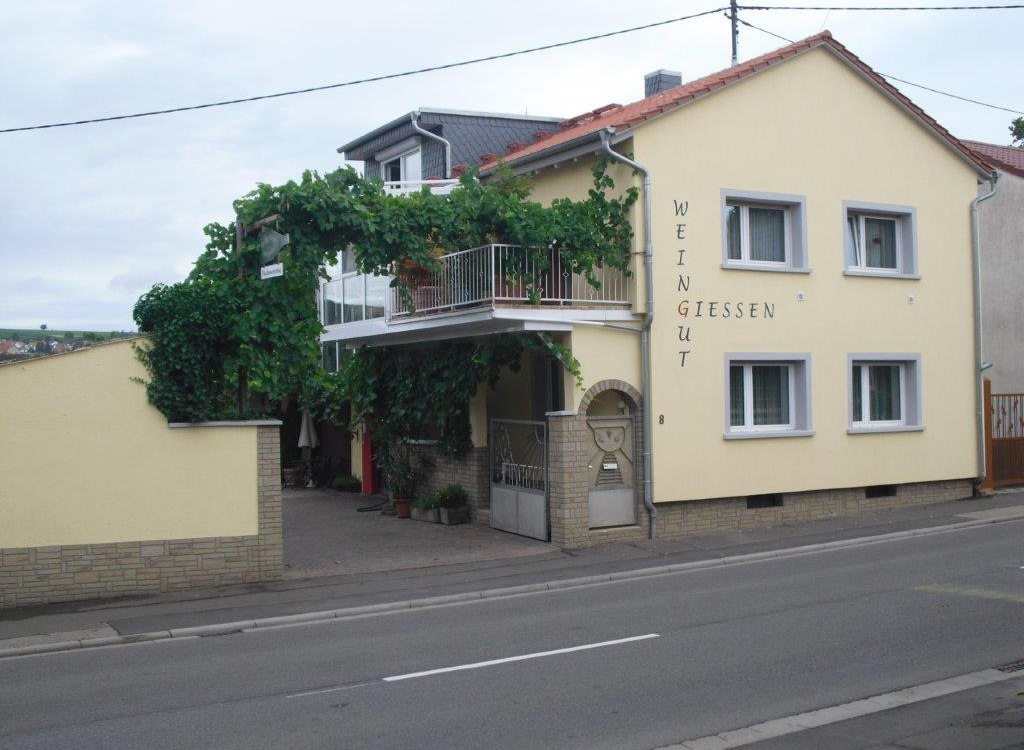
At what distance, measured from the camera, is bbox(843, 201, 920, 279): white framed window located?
63.6 ft

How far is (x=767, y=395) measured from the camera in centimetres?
1856

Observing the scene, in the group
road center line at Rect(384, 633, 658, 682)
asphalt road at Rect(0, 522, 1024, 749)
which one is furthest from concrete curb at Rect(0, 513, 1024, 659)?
road center line at Rect(384, 633, 658, 682)

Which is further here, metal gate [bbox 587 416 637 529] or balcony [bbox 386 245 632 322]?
metal gate [bbox 587 416 637 529]

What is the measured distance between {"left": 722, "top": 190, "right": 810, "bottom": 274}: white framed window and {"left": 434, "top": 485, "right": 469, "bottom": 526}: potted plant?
6.08 meters

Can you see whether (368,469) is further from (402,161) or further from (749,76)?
(749,76)

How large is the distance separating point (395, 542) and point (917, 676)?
10.2 m

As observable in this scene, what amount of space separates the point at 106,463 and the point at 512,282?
6304 millimetres

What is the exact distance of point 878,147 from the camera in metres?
19.6

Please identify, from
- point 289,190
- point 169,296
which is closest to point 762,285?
point 289,190

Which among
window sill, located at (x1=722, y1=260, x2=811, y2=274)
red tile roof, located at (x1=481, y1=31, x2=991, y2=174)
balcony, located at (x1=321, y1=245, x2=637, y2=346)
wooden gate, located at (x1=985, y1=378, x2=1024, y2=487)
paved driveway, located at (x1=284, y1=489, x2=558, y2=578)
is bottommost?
paved driveway, located at (x1=284, y1=489, x2=558, y2=578)

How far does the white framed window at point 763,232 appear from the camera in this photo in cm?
1797

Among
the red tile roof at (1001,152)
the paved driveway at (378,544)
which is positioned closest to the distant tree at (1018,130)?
the red tile roof at (1001,152)

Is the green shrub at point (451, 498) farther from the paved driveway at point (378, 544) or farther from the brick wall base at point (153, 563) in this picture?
the brick wall base at point (153, 563)

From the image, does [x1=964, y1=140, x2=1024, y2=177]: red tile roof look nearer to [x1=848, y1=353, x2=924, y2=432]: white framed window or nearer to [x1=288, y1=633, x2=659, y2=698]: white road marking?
[x1=848, y1=353, x2=924, y2=432]: white framed window
